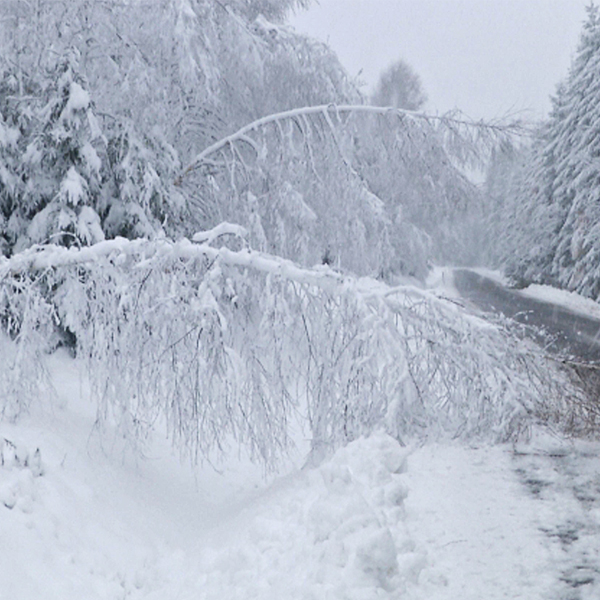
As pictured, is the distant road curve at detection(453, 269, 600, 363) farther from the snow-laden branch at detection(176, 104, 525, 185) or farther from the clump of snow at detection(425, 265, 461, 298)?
the snow-laden branch at detection(176, 104, 525, 185)

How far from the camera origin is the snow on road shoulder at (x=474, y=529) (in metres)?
4.68

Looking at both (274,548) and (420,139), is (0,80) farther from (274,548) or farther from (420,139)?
(274,548)

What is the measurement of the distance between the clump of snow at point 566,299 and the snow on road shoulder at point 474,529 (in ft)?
50.5

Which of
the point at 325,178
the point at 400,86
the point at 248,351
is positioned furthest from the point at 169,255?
the point at 400,86

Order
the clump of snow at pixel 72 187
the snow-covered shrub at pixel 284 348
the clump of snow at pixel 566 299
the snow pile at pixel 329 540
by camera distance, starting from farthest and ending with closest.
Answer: the clump of snow at pixel 566 299 → the clump of snow at pixel 72 187 → the snow-covered shrub at pixel 284 348 → the snow pile at pixel 329 540

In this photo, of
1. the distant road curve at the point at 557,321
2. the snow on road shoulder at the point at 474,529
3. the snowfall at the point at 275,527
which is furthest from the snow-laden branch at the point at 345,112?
the snowfall at the point at 275,527

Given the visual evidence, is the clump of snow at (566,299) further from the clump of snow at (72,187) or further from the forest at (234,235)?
the clump of snow at (72,187)

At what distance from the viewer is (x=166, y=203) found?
8992mm

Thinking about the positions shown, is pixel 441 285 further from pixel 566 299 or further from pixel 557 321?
pixel 557 321

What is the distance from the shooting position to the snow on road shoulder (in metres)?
4.68

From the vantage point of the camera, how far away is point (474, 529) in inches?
229

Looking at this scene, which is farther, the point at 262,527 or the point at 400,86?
the point at 400,86

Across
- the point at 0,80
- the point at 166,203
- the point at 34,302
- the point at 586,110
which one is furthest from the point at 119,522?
the point at 586,110

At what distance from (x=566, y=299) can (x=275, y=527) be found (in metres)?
24.6
